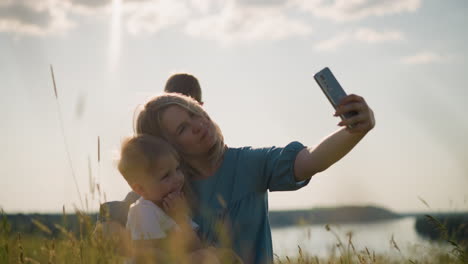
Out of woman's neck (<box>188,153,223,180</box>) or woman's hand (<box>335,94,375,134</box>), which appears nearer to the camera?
woman's hand (<box>335,94,375,134</box>)

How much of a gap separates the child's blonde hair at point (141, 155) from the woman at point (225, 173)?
0.58ft

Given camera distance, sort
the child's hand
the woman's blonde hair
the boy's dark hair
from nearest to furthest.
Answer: the child's hand
the woman's blonde hair
the boy's dark hair

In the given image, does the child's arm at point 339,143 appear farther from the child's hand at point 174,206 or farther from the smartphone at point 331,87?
the child's hand at point 174,206

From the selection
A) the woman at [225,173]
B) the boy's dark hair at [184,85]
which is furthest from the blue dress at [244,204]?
the boy's dark hair at [184,85]

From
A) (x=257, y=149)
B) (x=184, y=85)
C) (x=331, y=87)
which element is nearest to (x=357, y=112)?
(x=331, y=87)

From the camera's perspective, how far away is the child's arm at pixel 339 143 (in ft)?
8.71

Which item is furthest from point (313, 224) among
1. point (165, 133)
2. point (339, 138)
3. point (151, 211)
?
point (165, 133)

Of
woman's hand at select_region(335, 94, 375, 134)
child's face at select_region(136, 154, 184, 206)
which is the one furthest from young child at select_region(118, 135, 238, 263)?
woman's hand at select_region(335, 94, 375, 134)

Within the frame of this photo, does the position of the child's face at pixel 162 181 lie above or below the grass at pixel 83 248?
above

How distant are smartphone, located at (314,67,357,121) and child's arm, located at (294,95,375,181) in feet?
0.14

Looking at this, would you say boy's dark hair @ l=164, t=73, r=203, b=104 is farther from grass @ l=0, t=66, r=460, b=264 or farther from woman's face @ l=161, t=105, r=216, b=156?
grass @ l=0, t=66, r=460, b=264

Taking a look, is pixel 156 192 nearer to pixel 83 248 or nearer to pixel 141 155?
pixel 141 155

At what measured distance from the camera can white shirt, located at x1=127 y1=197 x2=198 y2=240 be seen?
312 centimetres

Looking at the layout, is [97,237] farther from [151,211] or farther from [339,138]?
[339,138]
